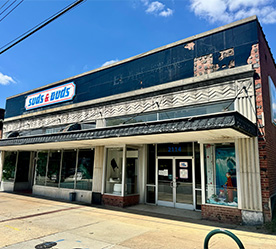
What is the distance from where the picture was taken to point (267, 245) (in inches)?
215

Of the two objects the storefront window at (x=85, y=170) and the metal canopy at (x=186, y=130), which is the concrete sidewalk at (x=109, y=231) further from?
the metal canopy at (x=186, y=130)

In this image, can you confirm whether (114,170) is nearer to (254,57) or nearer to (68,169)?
(68,169)

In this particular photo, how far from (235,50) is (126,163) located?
6.73 meters

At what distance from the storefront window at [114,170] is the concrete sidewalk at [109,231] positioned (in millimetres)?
1726

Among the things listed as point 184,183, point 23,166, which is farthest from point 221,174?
point 23,166

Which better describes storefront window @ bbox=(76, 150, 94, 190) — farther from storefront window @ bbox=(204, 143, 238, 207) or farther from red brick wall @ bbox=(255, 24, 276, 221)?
red brick wall @ bbox=(255, 24, 276, 221)

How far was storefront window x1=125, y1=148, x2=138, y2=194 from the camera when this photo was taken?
10.9 metres

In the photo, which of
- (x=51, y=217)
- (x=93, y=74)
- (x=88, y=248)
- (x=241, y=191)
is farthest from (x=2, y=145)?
(x=241, y=191)

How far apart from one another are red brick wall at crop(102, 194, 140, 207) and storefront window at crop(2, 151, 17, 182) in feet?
31.0

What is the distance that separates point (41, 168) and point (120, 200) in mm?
7060

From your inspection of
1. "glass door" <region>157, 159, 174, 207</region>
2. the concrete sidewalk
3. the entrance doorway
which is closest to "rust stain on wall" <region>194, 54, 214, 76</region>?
the entrance doorway

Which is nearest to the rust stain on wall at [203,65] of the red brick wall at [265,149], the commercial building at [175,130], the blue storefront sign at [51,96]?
the commercial building at [175,130]

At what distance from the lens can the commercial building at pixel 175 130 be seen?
740 cm

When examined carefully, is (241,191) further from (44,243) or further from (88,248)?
(44,243)
